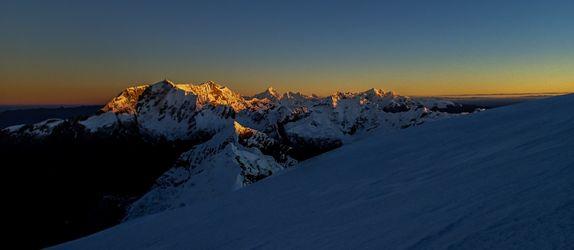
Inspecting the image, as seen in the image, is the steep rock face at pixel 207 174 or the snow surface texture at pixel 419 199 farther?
the steep rock face at pixel 207 174

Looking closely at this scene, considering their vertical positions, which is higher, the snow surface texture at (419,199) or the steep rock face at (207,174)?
the snow surface texture at (419,199)

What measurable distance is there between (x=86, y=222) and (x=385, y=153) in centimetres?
16813

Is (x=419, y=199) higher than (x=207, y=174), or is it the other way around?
(x=419, y=199)

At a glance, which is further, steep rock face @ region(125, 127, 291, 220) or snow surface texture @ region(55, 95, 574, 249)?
steep rock face @ region(125, 127, 291, 220)

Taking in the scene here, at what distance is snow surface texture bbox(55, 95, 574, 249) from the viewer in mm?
4074

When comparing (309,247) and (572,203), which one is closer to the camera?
(572,203)

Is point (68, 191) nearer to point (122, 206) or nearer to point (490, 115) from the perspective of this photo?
point (122, 206)

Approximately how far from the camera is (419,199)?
589cm

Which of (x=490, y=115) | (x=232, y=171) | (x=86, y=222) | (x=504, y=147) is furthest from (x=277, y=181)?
(x=86, y=222)

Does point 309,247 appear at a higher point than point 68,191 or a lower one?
higher

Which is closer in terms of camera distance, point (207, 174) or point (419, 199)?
point (419, 199)

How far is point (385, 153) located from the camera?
10.2 m

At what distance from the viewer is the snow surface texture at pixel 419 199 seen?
13.4ft

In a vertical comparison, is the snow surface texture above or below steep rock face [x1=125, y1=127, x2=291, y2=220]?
above
